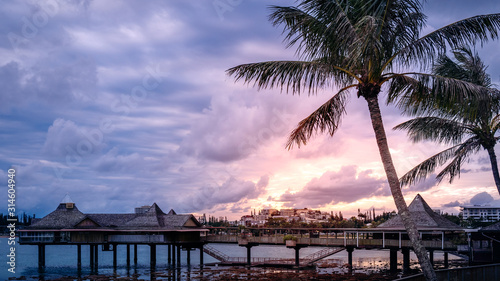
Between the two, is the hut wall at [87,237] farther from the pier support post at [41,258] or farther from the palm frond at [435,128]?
the palm frond at [435,128]

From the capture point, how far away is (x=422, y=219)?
39.9 m

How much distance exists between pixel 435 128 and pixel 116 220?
3785 centimetres

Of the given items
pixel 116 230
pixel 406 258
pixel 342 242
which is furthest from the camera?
pixel 116 230

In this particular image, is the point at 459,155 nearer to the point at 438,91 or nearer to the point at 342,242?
the point at 438,91

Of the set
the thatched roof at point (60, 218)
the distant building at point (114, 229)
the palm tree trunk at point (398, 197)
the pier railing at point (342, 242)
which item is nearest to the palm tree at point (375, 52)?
the palm tree trunk at point (398, 197)

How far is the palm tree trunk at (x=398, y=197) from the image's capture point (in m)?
11.6

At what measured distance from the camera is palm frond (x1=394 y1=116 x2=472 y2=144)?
19484 mm

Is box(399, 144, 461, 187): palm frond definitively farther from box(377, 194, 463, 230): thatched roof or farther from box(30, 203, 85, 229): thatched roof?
box(30, 203, 85, 229): thatched roof

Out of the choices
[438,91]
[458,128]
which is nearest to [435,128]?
[458,128]

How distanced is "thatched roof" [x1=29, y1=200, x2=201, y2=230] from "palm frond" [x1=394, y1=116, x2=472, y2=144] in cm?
2921

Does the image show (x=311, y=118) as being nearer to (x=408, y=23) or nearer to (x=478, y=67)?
(x=408, y=23)

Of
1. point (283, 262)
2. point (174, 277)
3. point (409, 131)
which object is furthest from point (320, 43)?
point (283, 262)

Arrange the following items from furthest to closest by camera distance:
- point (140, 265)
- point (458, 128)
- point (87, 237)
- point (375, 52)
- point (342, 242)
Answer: point (140, 265) < point (87, 237) < point (342, 242) < point (458, 128) < point (375, 52)

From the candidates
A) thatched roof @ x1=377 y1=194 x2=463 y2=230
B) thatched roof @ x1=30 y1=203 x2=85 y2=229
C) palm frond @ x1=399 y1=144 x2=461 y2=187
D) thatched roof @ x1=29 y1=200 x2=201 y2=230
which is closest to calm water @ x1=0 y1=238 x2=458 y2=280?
thatched roof @ x1=29 y1=200 x2=201 y2=230
